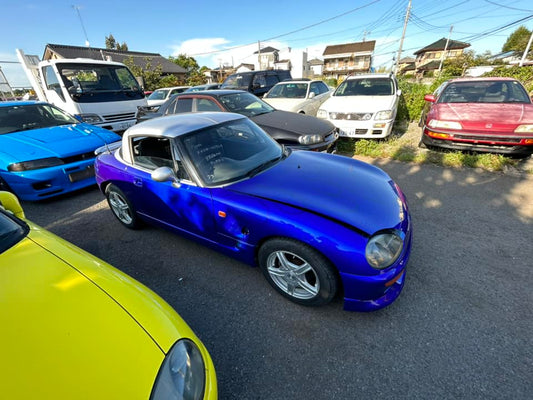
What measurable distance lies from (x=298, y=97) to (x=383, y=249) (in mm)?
6858

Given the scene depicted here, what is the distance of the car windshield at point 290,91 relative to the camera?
777 centimetres

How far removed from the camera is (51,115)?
16.4ft

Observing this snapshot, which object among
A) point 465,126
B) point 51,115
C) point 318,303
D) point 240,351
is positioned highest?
point 51,115

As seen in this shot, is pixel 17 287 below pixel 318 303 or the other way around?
the other way around

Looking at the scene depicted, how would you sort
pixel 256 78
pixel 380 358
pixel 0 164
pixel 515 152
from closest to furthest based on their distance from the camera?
pixel 380 358, pixel 0 164, pixel 515 152, pixel 256 78

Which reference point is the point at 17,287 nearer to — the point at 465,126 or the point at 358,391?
the point at 358,391

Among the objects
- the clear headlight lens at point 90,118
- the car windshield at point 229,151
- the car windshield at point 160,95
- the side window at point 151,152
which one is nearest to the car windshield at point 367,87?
the car windshield at point 229,151

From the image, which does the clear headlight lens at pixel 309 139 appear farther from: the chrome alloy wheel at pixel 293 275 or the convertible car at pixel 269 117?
the chrome alloy wheel at pixel 293 275

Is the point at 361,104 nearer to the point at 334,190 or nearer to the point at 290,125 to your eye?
the point at 290,125

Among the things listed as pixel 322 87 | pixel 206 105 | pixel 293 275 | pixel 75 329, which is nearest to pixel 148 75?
pixel 322 87

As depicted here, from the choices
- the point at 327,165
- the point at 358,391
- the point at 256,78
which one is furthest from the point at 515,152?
the point at 256,78

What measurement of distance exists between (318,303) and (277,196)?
939 mm

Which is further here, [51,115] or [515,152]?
[51,115]

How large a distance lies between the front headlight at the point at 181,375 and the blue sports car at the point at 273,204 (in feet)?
3.14
